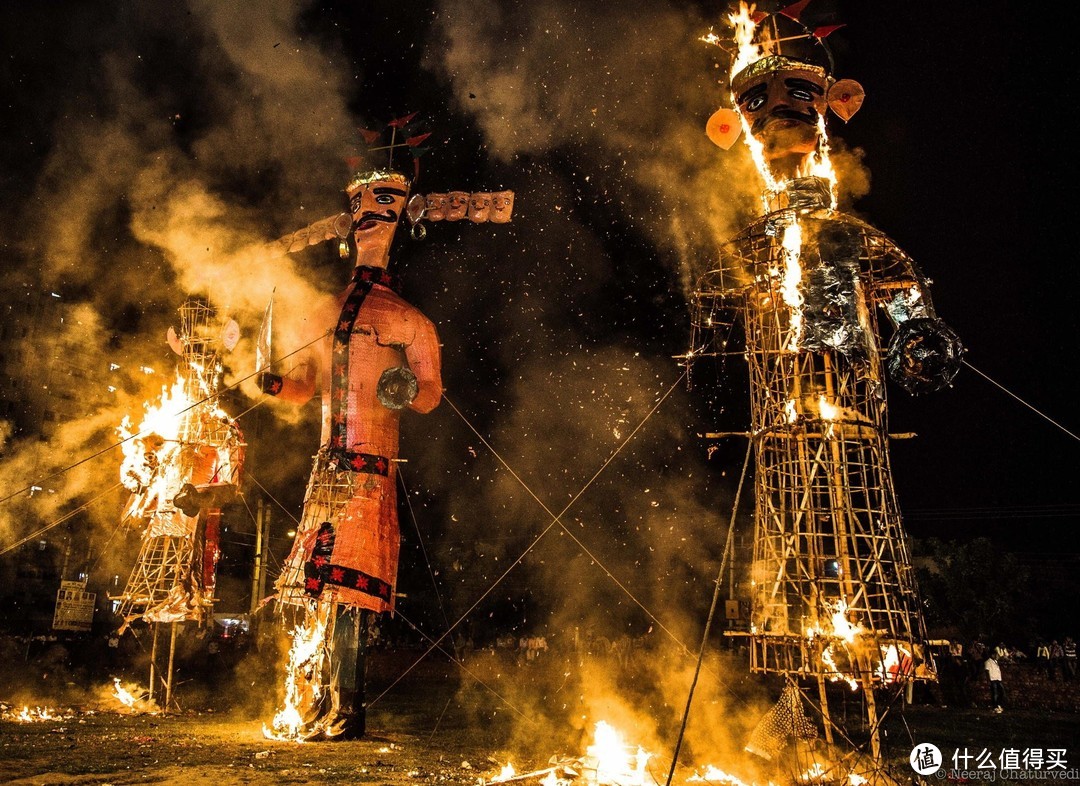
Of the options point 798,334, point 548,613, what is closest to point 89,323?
point 548,613

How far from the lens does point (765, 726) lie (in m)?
7.04

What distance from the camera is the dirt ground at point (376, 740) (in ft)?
24.0

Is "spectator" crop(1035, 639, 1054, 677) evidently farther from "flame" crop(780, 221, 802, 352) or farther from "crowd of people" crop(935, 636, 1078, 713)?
"flame" crop(780, 221, 802, 352)

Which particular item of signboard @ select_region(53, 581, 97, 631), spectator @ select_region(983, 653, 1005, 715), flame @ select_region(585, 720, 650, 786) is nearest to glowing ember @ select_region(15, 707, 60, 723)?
flame @ select_region(585, 720, 650, 786)

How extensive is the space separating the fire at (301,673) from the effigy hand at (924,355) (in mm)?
7427

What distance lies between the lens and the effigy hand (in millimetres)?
6863

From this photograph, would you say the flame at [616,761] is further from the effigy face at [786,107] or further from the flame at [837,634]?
the effigy face at [786,107]

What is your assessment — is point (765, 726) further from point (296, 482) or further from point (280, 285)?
point (296, 482)

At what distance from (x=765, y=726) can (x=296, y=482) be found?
675 inches

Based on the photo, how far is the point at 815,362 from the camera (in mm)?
8141

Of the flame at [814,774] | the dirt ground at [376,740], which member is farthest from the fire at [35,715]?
the flame at [814,774]

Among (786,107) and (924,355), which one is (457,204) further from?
(924,355)

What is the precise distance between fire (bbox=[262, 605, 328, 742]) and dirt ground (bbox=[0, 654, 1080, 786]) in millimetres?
354

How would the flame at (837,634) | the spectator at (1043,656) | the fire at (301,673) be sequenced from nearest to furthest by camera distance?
the flame at (837,634) < the fire at (301,673) < the spectator at (1043,656)
